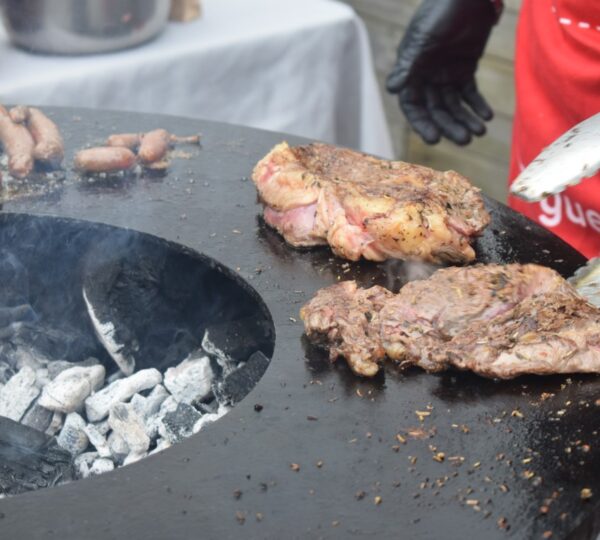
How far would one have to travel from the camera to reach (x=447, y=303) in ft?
5.82

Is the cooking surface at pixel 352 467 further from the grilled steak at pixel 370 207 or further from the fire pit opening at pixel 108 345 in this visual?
the fire pit opening at pixel 108 345

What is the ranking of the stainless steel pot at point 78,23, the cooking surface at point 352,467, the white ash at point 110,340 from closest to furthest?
the cooking surface at point 352,467
the white ash at point 110,340
the stainless steel pot at point 78,23

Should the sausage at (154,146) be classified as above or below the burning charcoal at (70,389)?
above

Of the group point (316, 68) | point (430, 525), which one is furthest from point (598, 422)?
point (316, 68)

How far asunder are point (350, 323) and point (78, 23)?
2.29 m

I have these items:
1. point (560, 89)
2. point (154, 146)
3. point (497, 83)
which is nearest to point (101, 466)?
point (154, 146)

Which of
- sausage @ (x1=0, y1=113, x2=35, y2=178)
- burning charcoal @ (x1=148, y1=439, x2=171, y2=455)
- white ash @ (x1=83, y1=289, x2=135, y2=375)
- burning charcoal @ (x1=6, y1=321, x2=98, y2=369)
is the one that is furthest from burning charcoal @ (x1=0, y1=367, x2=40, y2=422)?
sausage @ (x1=0, y1=113, x2=35, y2=178)

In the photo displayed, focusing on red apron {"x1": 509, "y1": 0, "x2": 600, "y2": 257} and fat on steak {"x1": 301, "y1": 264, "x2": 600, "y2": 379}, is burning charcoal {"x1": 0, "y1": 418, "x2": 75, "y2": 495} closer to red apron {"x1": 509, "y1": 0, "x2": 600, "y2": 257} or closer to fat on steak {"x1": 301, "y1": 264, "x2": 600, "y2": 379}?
fat on steak {"x1": 301, "y1": 264, "x2": 600, "y2": 379}

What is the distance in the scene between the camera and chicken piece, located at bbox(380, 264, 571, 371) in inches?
66.9

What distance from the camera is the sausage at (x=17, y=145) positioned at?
235 cm

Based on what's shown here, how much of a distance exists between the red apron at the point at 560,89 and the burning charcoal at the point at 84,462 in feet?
4.73

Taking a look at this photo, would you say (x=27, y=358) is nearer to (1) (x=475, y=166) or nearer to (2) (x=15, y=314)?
(2) (x=15, y=314)

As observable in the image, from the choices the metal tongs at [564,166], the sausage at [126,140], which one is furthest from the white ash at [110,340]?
the metal tongs at [564,166]

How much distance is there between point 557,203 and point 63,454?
1587 mm
